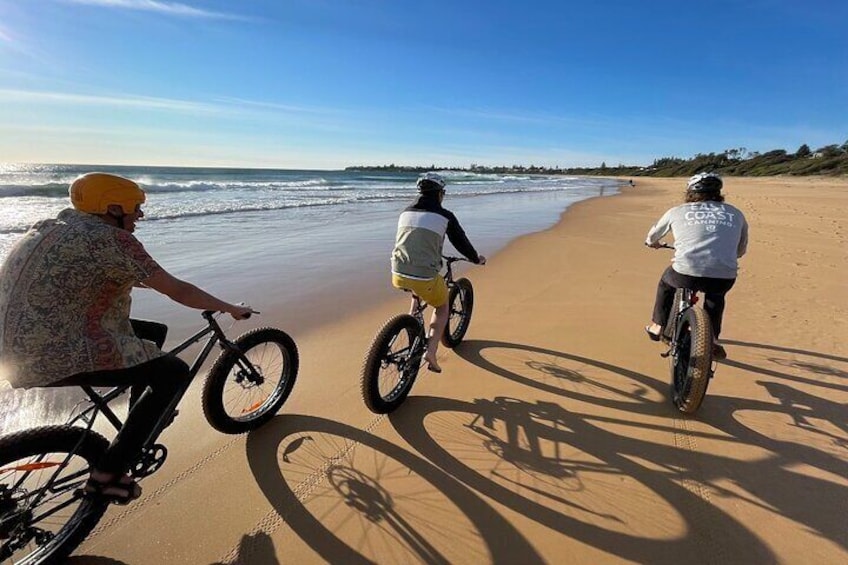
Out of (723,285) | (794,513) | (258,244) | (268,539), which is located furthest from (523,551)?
(258,244)

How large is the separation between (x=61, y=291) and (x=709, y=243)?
14.6 ft

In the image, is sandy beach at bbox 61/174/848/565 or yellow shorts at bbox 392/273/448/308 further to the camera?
yellow shorts at bbox 392/273/448/308

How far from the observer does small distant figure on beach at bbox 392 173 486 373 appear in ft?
11.5

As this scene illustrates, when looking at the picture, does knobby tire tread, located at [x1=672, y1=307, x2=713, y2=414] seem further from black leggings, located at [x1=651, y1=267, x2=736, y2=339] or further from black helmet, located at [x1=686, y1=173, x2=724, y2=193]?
black helmet, located at [x1=686, y1=173, x2=724, y2=193]

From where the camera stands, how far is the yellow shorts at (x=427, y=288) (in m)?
3.60

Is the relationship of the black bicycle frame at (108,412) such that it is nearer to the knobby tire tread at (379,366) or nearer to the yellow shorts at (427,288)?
the knobby tire tread at (379,366)

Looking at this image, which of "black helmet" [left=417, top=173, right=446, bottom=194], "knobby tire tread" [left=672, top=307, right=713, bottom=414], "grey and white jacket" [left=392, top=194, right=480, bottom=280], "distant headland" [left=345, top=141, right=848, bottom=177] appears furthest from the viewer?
"distant headland" [left=345, top=141, right=848, bottom=177]

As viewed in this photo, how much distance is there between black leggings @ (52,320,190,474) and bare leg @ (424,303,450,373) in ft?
6.44

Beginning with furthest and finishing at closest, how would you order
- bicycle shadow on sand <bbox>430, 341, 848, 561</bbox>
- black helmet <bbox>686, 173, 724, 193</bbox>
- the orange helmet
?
Answer: black helmet <bbox>686, 173, 724, 193</bbox>, bicycle shadow on sand <bbox>430, 341, 848, 561</bbox>, the orange helmet

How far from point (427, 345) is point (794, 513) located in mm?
2670

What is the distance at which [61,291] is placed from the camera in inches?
76.3

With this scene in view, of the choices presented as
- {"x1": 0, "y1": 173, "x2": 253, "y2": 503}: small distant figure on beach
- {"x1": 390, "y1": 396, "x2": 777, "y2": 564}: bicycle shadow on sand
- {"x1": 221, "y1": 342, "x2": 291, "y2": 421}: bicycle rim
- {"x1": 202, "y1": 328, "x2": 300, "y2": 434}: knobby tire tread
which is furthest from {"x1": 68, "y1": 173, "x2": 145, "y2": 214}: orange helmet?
{"x1": 390, "y1": 396, "x2": 777, "y2": 564}: bicycle shadow on sand

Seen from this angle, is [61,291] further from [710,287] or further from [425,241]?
[710,287]

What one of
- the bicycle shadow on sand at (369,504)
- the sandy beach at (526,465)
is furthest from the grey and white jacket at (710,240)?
the bicycle shadow on sand at (369,504)
